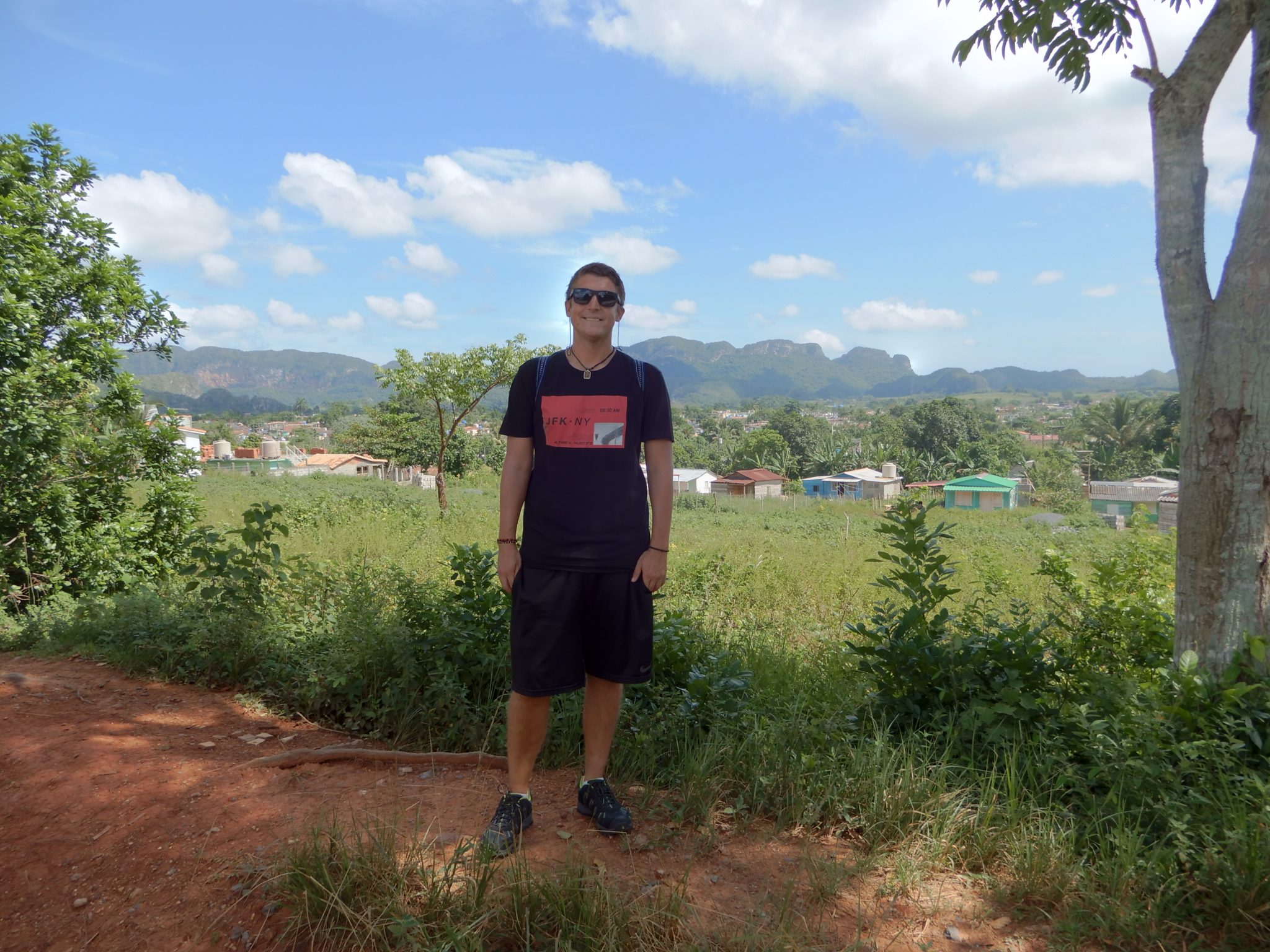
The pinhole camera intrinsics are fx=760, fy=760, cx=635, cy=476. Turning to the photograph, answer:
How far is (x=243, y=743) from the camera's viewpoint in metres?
3.39

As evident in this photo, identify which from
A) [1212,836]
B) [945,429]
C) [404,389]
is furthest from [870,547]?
[945,429]

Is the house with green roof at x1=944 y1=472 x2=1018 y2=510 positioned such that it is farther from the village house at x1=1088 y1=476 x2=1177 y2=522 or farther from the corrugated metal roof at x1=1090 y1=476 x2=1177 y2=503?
the corrugated metal roof at x1=1090 y1=476 x2=1177 y2=503

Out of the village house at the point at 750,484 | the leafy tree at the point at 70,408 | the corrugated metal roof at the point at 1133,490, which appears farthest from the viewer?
the village house at the point at 750,484

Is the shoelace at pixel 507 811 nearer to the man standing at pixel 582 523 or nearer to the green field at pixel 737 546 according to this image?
the man standing at pixel 582 523

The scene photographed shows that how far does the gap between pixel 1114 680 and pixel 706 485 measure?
53.1m

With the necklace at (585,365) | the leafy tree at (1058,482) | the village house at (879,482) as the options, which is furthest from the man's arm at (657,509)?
the village house at (879,482)

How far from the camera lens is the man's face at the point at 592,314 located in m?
2.56

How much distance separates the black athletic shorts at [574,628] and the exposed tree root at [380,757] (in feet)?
2.42

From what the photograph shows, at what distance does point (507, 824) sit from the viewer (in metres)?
2.44

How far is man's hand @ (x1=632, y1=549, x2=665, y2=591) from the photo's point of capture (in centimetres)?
250

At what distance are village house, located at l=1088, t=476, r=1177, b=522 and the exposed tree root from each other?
1502 inches

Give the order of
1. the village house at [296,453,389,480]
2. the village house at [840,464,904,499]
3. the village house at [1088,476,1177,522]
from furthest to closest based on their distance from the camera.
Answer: the village house at [296,453,389,480] → the village house at [840,464,904,499] → the village house at [1088,476,1177,522]

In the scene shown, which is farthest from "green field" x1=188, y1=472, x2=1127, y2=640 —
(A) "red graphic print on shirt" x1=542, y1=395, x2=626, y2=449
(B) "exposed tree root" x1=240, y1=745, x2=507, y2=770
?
(B) "exposed tree root" x1=240, y1=745, x2=507, y2=770

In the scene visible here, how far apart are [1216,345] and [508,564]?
279cm
